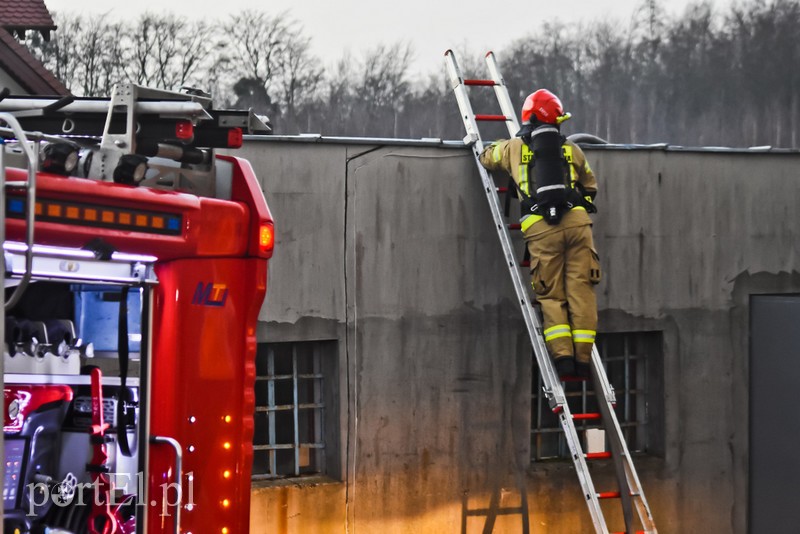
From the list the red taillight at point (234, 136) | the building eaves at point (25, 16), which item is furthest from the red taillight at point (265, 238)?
the building eaves at point (25, 16)

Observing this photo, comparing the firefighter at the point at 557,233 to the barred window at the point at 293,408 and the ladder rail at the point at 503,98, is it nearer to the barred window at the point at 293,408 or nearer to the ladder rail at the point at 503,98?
the ladder rail at the point at 503,98

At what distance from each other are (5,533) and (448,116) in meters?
9.21

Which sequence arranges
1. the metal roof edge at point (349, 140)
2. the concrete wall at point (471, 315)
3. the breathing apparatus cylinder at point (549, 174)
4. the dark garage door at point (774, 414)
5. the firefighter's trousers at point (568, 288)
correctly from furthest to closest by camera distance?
1. the dark garage door at point (774, 414)
2. the concrete wall at point (471, 315)
3. the metal roof edge at point (349, 140)
4. the firefighter's trousers at point (568, 288)
5. the breathing apparatus cylinder at point (549, 174)

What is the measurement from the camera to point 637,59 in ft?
51.0

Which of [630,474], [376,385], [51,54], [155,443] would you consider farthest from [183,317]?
[51,54]

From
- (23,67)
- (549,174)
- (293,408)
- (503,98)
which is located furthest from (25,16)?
(549,174)

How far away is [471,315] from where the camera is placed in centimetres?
801

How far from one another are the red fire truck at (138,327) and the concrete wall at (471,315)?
2580 millimetres

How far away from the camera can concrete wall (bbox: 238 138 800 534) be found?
752cm

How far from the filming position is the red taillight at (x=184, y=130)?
456 cm

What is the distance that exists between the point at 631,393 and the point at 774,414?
1.13m

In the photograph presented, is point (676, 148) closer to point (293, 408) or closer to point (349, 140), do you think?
point (349, 140)

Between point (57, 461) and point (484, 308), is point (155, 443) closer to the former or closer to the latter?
point (57, 461)

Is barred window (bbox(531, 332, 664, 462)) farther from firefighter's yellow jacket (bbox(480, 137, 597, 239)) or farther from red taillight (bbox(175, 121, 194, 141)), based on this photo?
red taillight (bbox(175, 121, 194, 141))
